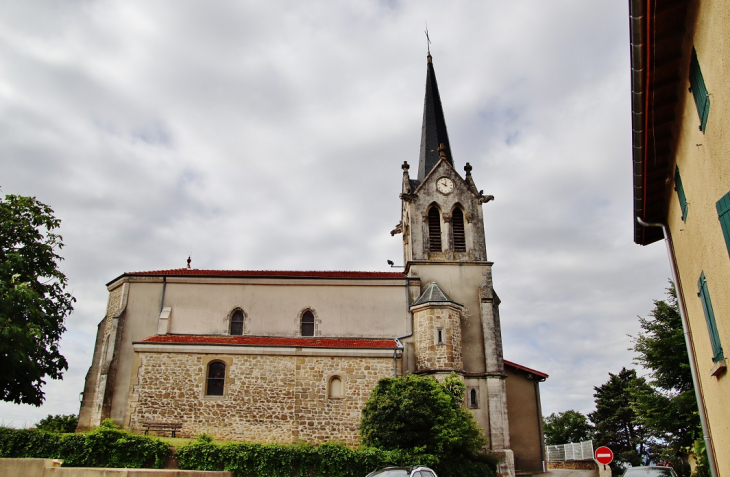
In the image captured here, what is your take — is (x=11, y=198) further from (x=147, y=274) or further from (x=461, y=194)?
(x=461, y=194)

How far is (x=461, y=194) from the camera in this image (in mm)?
30562

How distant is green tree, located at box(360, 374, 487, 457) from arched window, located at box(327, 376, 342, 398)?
3.07 m

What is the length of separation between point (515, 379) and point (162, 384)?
1767 cm

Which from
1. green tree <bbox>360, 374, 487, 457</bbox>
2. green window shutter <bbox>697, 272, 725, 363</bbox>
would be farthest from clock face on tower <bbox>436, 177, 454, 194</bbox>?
green window shutter <bbox>697, 272, 725, 363</bbox>

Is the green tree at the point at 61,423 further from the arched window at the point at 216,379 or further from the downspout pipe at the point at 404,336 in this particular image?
the downspout pipe at the point at 404,336

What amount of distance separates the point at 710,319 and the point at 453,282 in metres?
19.5

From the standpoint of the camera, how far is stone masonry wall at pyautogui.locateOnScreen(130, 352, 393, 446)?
2378 cm

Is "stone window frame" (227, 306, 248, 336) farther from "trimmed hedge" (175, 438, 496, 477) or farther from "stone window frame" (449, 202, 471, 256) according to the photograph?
"stone window frame" (449, 202, 471, 256)

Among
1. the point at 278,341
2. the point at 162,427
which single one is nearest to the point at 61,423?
the point at 162,427

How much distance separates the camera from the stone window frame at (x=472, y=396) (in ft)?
84.1

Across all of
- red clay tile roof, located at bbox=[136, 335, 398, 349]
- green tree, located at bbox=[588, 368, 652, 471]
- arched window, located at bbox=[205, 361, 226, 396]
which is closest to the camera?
arched window, located at bbox=[205, 361, 226, 396]

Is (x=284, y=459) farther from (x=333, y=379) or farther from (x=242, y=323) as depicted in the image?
(x=242, y=323)

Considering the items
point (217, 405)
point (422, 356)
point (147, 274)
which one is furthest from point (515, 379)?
point (147, 274)

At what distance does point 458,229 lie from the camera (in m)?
30.0
